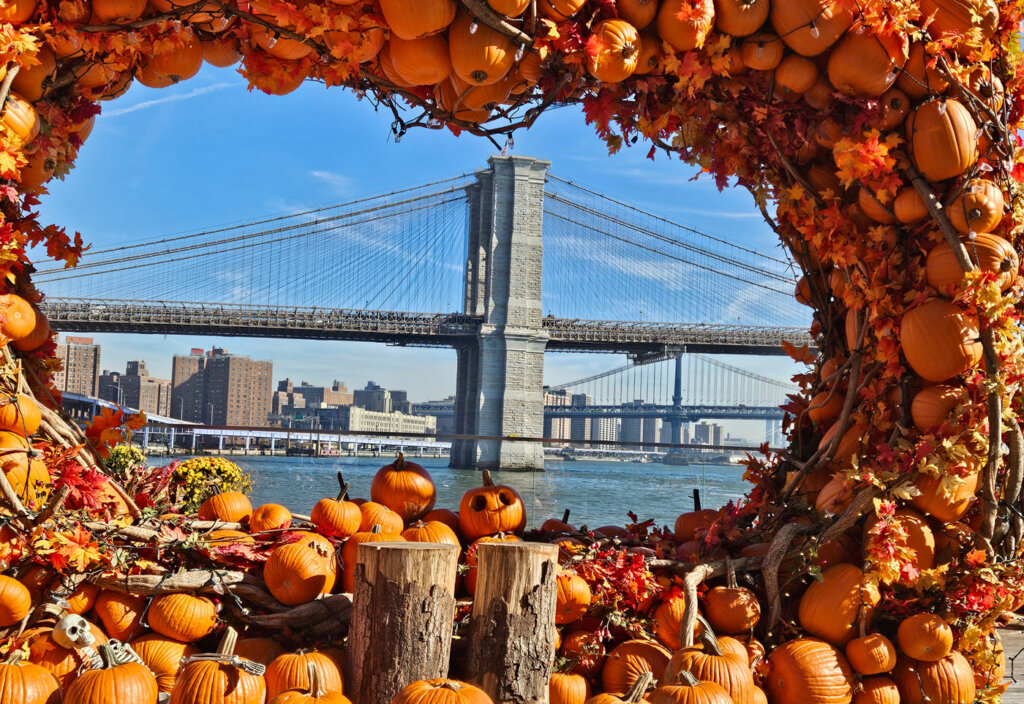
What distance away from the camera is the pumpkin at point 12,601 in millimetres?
1847

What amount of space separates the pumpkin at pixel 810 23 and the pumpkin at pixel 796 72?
3cm

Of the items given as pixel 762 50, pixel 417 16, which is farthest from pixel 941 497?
pixel 417 16

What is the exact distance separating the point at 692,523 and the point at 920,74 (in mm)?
1402

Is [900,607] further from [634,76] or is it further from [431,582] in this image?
[634,76]

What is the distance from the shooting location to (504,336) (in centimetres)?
2831

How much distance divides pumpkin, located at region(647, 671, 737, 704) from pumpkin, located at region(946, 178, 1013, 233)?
4.08ft

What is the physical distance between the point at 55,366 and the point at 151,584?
707 millimetres

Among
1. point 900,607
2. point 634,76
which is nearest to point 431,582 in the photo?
point 900,607

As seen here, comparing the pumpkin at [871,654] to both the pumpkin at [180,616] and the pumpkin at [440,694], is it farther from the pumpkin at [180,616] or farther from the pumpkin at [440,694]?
the pumpkin at [180,616]

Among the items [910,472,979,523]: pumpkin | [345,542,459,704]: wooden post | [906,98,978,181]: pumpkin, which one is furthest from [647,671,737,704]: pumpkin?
[906,98,978,181]: pumpkin

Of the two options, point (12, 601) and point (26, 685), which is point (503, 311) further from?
point (26, 685)

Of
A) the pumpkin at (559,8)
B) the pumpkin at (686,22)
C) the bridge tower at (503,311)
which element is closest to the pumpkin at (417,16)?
the pumpkin at (559,8)

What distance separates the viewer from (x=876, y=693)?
2.02 m

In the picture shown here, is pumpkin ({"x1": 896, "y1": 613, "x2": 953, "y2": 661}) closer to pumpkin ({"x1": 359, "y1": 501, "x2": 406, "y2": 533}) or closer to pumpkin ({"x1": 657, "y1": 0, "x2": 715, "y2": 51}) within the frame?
pumpkin ({"x1": 359, "y1": 501, "x2": 406, "y2": 533})
